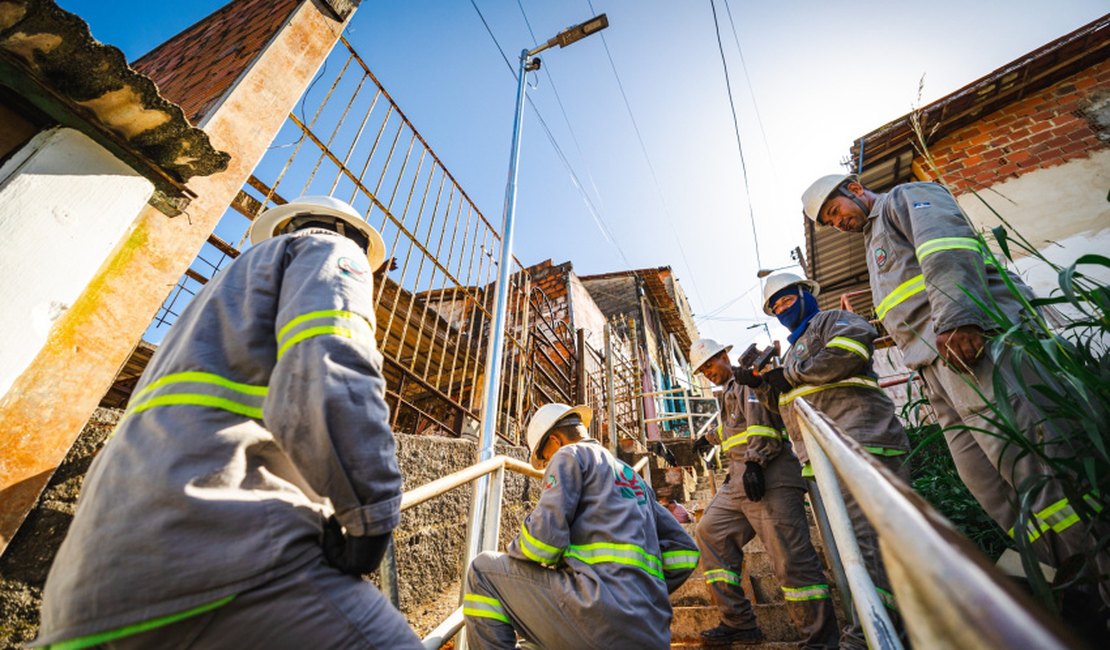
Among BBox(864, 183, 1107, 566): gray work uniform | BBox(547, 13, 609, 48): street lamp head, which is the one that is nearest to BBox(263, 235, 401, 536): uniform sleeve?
BBox(864, 183, 1107, 566): gray work uniform

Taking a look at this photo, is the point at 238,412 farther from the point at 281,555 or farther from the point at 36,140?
the point at 36,140

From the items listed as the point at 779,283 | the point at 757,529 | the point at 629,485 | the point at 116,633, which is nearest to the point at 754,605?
the point at 757,529

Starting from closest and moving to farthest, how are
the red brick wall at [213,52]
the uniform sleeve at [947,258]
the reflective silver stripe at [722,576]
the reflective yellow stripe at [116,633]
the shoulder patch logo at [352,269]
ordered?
the reflective yellow stripe at [116,633] → the shoulder patch logo at [352,269] → the uniform sleeve at [947,258] → the reflective silver stripe at [722,576] → the red brick wall at [213,52]

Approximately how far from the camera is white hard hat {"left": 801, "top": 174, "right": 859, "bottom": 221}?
279 centimetres

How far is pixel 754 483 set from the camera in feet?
10.2

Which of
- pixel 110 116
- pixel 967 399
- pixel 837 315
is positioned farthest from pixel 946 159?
pixel 110 116

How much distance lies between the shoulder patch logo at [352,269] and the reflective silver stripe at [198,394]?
1.26ft

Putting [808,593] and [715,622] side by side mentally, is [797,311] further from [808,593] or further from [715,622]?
[715,622]

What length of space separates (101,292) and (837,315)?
4.06 metres

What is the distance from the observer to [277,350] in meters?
1.23

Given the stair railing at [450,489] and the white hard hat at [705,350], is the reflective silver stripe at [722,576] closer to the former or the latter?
the stair railing at [450,489]

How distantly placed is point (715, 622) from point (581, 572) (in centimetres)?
187

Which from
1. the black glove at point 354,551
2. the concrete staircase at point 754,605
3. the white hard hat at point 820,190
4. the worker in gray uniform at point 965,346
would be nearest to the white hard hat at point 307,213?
the black glove at point 354,551

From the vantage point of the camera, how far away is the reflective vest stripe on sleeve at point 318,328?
1.13 metres
